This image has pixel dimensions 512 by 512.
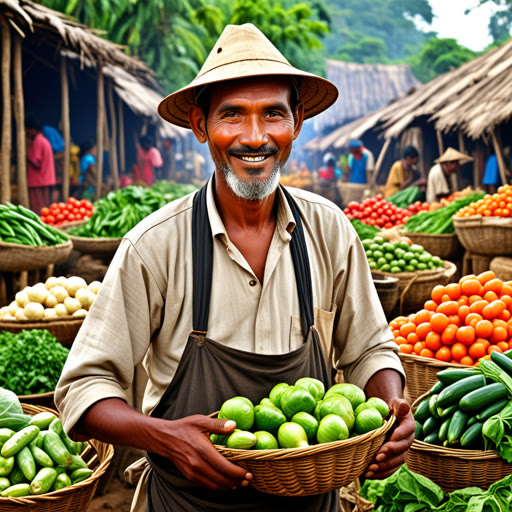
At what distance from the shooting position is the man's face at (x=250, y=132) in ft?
6.27

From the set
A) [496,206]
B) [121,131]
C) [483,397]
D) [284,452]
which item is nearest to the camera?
[284,452]

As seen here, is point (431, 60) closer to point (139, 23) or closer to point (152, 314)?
point (139, 23)

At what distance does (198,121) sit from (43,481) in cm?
185

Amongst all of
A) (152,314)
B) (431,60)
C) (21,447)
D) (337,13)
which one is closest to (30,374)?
(21,447)

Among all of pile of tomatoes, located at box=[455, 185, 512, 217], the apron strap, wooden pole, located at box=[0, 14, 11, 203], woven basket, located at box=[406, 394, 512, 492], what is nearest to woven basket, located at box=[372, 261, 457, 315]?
pile of tomatoes, located at box=[455, 185, 512, 217]

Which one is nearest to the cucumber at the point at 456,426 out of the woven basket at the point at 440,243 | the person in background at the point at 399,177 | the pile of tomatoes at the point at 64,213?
the woven basket at the point at 440,243

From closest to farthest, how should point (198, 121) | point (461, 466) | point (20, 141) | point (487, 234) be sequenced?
point (198, 121)
point (461, 466)
point (487, 234)
point (20, 141)

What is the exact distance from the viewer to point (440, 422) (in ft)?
10.0

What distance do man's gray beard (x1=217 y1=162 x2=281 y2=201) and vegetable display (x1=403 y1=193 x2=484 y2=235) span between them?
6.44 meters

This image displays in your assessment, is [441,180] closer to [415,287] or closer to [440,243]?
[440,243]

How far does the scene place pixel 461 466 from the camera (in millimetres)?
2781

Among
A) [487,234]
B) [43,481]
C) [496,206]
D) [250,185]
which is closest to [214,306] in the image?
[250,185]

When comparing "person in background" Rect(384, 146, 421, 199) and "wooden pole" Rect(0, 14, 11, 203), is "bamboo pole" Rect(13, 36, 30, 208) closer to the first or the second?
"wooden pole" Rect(0, 14, 11, 203)

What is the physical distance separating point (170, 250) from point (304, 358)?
0.54m
